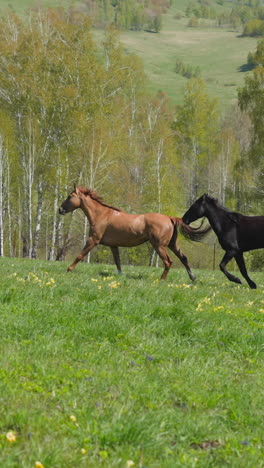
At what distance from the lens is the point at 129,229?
14891mm

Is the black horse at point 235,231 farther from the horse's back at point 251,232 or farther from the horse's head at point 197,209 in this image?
the horse's head at point 197,209

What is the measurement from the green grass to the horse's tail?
18.1ft

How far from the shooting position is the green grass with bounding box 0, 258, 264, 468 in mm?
4324

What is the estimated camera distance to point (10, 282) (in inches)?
374

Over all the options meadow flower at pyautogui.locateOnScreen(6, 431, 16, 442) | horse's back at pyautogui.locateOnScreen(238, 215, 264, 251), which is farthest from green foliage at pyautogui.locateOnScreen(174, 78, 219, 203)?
meadow flower at pyautogui.locateOnScreen(6, 431, 16, 442)

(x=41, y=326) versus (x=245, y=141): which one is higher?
(x=41, y=326)

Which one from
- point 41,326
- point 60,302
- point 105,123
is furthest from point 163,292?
point 105,123

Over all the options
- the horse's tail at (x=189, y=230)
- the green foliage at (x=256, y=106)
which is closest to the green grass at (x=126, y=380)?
the horse's tail at (x=189, y=230)

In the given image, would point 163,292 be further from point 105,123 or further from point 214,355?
point 105,123

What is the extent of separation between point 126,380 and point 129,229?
9.38m

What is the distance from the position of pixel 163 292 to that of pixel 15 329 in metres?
4.26

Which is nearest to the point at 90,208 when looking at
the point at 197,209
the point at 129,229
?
the point at 129,229

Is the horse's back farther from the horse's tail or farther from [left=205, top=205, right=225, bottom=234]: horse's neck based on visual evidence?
the horse's tail

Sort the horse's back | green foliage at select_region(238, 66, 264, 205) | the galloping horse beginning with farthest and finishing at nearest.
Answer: green foliage at select_region(238, 66, 264, 205), the galloping horse, the horse's back
